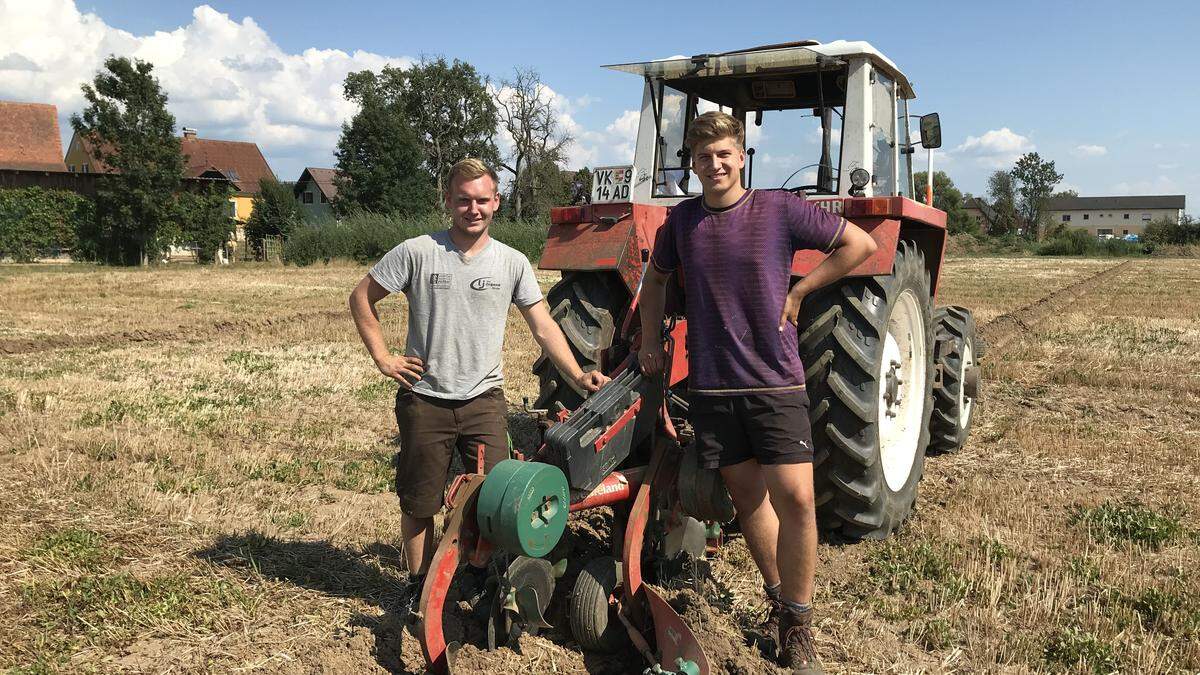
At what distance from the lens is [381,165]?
47.5m

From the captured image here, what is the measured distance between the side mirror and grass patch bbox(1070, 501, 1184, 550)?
221 centimetres

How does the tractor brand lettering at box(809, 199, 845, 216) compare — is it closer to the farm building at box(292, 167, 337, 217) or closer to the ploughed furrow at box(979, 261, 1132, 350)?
the ploughed furrow at box(979, 261, 1132, 350)

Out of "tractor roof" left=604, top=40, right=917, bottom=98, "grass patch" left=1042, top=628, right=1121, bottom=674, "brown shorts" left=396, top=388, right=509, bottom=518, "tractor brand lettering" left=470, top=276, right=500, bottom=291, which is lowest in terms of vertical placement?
"grass patch" left=1042, top=628, right=1121, bottom=674

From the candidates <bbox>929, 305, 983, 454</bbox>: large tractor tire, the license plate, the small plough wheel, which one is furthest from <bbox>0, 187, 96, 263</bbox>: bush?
the small plough wheel

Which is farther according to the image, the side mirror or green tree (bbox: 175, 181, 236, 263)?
green tree (bbox: 175, 181, 236, 263)

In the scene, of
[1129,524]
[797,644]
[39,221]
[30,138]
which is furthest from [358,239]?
[797,644]

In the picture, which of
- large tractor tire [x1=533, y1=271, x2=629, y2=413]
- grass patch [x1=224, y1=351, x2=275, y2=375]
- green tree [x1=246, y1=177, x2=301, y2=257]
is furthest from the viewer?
green tree [x1=246, y1=177, x2=301, y2=257]

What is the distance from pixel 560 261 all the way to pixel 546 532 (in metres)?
1.83

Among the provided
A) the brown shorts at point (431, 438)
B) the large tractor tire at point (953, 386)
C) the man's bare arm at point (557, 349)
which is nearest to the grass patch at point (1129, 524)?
the large tractor tire at point (953, 386)

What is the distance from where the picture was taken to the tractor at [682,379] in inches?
114

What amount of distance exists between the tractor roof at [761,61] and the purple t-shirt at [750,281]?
1.94 metres

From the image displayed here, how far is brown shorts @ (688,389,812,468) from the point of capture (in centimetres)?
286

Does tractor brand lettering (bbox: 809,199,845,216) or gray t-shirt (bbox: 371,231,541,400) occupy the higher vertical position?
tractor brand lettering (bbox: 809,199,845,216)

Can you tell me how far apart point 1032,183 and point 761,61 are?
314 feet
